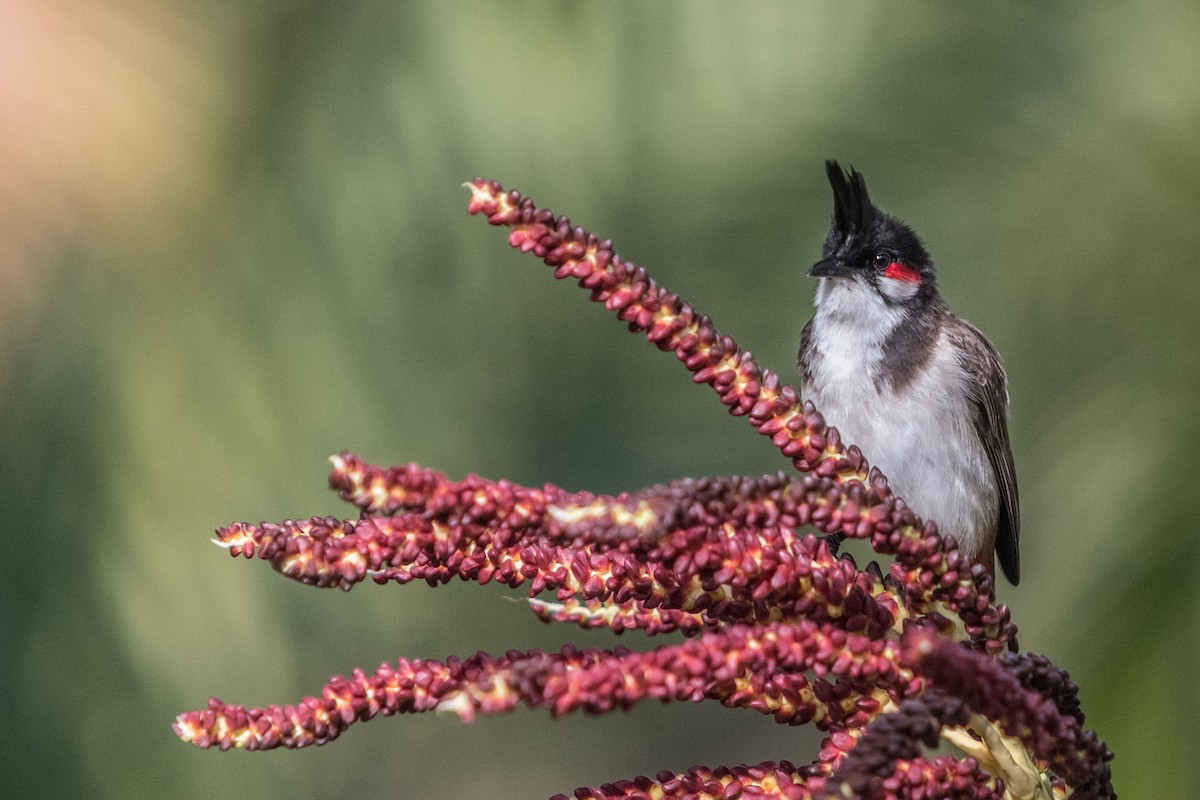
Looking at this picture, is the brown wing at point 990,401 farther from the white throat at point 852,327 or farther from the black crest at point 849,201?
the black crest at point 849,201

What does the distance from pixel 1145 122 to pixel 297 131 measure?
1030 mm

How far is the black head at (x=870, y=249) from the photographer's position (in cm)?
Result: 176

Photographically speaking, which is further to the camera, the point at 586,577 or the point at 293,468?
the point at 293,468

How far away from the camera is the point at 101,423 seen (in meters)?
1.57

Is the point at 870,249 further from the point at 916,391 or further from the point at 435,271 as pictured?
the point at 435,271

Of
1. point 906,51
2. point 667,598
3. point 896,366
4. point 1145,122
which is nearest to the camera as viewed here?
point 667,598

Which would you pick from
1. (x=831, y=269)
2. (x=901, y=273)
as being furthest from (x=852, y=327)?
(x=831, y=269)

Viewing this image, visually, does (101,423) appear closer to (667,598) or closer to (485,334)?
(485,334)

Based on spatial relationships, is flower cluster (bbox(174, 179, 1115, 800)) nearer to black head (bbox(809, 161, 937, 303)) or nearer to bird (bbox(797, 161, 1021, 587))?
black head (bbox(809, 161, 937, 303))

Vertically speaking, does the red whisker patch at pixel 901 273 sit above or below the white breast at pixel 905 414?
above

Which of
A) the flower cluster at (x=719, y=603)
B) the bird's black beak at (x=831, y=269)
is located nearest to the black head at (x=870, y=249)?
the bird's black beak at (x=831, y=269)

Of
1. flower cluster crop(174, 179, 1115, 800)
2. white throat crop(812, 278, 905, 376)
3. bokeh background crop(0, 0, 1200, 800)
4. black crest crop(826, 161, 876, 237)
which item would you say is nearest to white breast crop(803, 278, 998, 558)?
white throat crop(812, 278, 905, 376)

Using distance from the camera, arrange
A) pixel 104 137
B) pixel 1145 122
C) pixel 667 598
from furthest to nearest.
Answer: pixel 104 137
pixel 1145 122
pixel 667 598

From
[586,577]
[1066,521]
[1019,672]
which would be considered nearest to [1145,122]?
[1066,521]
